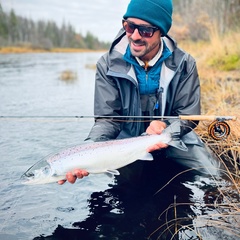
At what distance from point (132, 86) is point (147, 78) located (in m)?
0.17

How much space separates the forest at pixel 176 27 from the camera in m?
14.5

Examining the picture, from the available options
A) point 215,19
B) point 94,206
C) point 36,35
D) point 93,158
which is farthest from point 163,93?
point 36,35

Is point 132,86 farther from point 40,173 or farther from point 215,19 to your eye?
point 215,19

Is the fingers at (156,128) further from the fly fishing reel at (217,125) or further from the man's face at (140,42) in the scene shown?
the man's face at (140,42)

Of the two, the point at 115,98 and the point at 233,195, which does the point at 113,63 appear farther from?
the point at 233,195

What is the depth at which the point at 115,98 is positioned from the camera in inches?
151

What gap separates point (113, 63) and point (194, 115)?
0.95 meters

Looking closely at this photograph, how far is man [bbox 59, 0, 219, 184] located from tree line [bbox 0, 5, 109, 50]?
228 ft

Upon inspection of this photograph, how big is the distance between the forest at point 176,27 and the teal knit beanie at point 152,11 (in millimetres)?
8425

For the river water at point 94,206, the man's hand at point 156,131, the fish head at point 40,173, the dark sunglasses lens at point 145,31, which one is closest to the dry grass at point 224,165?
the river water at point 94,206

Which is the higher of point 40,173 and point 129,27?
point 129,27

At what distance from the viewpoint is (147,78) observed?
3754mm

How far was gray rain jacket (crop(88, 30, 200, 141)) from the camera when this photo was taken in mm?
3738

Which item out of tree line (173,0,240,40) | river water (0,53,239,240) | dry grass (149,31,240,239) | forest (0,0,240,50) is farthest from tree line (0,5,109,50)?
river water (0,53,239,240)
